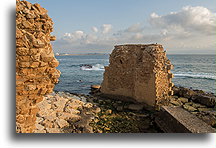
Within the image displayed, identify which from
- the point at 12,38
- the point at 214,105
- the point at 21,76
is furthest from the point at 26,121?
the point at 214,105

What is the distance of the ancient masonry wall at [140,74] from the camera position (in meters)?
7.69

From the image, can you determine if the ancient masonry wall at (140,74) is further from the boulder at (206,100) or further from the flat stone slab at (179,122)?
the boulder at (206,100)

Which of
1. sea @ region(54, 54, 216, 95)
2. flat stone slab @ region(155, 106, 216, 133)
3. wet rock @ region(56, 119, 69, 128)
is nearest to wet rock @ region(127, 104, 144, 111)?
flat stone slab @ region(155, 106, 216, 133)

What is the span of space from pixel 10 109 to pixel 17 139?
23.7 inches

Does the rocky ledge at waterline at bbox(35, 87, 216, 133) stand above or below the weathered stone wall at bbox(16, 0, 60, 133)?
below

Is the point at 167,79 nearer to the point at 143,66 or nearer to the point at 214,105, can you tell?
the point at 143,66

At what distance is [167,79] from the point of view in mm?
8055

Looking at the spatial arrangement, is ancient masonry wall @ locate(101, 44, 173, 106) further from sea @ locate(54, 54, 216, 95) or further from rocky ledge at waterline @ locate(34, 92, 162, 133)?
sea @ locate(54, 54, 216, 95)

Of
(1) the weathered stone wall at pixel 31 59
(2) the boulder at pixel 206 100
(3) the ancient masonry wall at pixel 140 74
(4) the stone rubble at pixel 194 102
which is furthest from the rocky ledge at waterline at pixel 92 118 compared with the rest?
(2) the boulder at pixel 206 100

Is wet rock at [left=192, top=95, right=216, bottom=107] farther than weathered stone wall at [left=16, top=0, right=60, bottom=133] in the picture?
Yes

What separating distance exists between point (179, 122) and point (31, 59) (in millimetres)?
4605

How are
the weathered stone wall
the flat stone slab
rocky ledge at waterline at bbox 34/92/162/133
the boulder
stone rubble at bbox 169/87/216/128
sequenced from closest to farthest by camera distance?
1. the weathered stone wall
2. the flat stone slab
3. rocky ledge at waterline at bbox 34/92/162/133
4. stone rubble at bbox 169/87/216/128
5. the boulder

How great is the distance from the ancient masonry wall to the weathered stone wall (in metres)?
5.51

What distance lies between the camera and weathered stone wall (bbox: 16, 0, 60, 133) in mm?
2816
